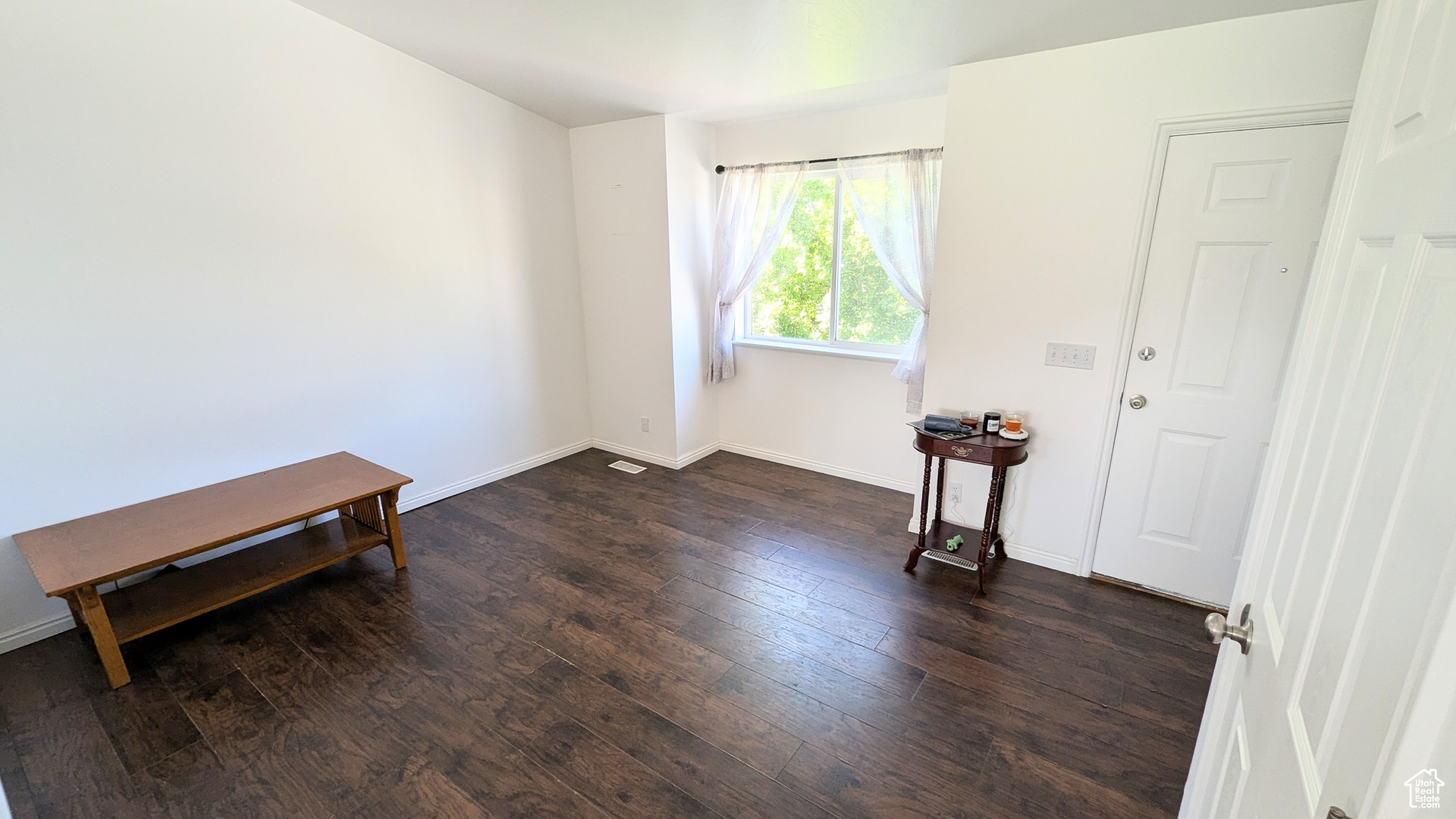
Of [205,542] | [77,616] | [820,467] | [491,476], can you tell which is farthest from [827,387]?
[77,616]

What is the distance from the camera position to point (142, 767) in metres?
1.67

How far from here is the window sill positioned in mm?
3549

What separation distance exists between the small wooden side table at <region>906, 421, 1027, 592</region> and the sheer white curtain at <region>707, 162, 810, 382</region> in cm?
176

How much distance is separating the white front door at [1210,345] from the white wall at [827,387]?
1201 millimetres

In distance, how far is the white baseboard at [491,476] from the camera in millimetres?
3412

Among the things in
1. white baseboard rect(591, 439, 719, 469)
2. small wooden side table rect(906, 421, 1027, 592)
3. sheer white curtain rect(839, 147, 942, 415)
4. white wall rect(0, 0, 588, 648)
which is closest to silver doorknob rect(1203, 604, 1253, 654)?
small wooden side table rect(906, 421, 1027, 592)

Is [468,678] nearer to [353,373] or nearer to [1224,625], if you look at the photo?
[353,373]

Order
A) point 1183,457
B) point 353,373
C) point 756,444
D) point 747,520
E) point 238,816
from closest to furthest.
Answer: point 238,816, point 1183,457, point 353,373, point 747,520, point 756,444

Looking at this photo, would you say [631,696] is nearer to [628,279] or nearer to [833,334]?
[833,334]

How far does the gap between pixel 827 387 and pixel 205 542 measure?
321 cm

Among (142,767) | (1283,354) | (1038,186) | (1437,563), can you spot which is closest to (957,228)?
(1038,186)

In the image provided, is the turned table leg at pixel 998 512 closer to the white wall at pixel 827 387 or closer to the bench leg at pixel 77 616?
the white wall at pixel 827 387

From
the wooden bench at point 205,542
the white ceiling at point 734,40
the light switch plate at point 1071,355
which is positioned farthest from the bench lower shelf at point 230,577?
the light switch plate at point 1071,355

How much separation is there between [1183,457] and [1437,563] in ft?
7.70
